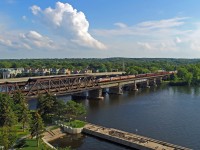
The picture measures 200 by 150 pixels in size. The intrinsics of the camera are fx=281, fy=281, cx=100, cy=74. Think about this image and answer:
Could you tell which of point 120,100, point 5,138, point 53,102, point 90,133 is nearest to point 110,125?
point 90,133

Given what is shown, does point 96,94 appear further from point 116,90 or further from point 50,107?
point 50,107

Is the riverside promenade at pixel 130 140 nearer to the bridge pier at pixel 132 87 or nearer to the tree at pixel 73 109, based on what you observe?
the tree at pixel 73 109

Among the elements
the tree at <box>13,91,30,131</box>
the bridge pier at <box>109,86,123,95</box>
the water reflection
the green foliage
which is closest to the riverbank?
the water reflection

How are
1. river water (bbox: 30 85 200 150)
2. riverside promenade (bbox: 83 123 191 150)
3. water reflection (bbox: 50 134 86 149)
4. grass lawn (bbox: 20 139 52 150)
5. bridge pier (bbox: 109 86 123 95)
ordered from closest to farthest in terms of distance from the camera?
grass lawn (bbox: 20 139 52 150), riverside promenade (bbox: 83 123 191 150), water reflection (bbox: 50 134 86 149), river water (bbox: 30 85 200 150), bridge pier (bbox: 109 86 123 95)

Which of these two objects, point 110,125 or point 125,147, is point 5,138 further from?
point 110,125

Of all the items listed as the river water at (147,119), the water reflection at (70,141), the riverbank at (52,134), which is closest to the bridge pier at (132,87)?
the river water at (147,119)

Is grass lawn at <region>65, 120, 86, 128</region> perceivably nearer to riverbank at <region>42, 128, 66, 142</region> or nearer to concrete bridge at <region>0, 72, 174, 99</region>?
riverbank at <region>42, 128, 66, 142</region>
